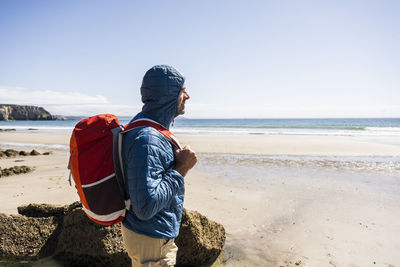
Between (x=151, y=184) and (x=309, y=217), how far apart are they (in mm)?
4672

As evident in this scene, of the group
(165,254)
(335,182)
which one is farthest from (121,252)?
(335,182)

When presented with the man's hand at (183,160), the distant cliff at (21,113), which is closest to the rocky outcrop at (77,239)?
the man's hand at (183,160)

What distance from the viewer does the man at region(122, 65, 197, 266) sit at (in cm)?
148

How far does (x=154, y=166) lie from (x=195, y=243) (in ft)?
7.42

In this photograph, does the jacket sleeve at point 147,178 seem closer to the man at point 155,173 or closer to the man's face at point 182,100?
the man at point 155,173

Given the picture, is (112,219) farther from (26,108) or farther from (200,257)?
(26,108)

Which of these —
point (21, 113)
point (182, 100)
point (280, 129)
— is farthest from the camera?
point (21, 113)

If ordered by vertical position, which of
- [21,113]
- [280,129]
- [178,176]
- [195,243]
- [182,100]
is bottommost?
[21,113]

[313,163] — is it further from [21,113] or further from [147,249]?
[21,113]

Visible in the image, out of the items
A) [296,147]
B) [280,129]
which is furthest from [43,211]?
[280,129]

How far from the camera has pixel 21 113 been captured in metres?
116

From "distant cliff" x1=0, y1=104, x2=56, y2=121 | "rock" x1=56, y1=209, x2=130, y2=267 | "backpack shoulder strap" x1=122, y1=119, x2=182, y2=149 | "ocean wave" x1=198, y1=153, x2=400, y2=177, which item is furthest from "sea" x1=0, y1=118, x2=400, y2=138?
"distant cliff" x1=0, y1=104, x2=56, y2=121

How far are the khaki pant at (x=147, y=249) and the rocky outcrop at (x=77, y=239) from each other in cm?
168

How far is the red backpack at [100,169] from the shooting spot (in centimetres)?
155
